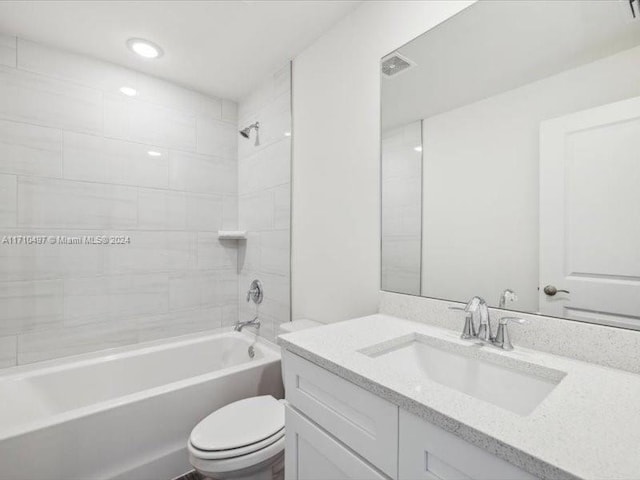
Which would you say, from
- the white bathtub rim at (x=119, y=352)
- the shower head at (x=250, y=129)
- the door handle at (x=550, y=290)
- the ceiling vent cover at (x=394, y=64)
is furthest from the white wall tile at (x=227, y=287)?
the door handle at (x=550, y=290)

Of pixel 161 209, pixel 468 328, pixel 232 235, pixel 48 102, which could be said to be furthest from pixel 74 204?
pixel 468 328

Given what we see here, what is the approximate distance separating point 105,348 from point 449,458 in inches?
88.6

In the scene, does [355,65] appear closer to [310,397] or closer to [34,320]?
[310,397]

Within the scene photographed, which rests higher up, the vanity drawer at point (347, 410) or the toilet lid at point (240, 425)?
the vanity drawer at point (347, 410)

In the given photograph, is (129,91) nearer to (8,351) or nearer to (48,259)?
(48,259)

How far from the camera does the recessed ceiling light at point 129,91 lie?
2172 millimetres

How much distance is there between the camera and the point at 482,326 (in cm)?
106

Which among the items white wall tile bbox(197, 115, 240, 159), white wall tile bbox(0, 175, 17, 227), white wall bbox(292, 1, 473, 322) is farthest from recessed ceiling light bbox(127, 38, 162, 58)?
white wall tile bbox(0, 175, 17, 227)

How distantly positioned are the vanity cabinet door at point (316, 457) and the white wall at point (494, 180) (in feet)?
2.23

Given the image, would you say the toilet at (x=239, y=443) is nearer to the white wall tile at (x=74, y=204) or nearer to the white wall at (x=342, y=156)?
the white wall at (x=342, y=156)

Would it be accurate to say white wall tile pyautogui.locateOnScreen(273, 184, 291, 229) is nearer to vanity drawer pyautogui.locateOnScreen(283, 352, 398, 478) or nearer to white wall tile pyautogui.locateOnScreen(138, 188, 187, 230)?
white wall tile pyautogui.locateOnScreen(138, 188, 187, 230)

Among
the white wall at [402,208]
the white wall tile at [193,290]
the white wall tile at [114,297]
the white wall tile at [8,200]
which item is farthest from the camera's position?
the white wall tile at [193,290]

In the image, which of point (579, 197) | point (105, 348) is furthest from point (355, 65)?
point (105, 348)

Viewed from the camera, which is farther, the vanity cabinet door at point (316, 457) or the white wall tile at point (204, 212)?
the white wall tile at point (204, 212)
